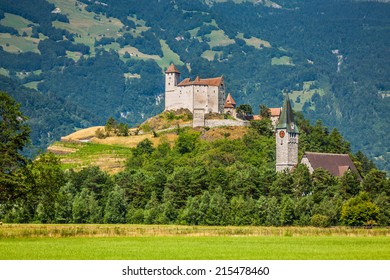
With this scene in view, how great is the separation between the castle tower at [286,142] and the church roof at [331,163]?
159 inches

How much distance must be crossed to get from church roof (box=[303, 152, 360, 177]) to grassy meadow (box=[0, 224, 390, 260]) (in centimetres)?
5773

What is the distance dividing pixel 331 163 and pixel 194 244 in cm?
7952

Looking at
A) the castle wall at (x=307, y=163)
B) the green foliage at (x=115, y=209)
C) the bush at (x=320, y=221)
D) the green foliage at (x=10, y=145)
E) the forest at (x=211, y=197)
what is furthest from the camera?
the castle wall at (x=307, y=163)

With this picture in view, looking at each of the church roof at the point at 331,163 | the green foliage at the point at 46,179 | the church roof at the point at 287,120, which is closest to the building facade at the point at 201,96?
the church roof at the point at 287,120

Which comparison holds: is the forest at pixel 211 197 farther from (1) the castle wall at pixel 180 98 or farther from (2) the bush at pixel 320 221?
(1) the castle wall at pixel 180 98

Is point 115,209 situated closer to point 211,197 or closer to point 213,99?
point 211,197

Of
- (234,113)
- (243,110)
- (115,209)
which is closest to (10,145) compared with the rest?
(115,209)

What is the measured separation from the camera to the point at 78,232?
77750 mm

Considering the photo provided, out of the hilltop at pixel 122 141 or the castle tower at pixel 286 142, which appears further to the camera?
the hilltop at pixel 122 141

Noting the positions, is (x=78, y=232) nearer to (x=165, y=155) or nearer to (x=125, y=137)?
(x=165, y=155)

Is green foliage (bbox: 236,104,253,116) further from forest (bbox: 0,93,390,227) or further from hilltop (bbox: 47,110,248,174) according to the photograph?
forest (bbox: 0,93,390,227)

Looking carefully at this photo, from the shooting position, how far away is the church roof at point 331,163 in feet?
470

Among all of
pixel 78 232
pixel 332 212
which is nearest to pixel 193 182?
pixel 332 212

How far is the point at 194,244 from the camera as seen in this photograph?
68312 mm
